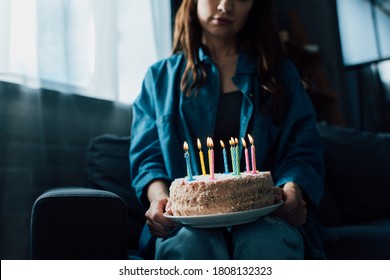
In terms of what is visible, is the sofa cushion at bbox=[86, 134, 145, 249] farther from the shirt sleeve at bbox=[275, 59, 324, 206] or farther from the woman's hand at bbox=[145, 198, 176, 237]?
the shirt sleeve at bbox=[275, 59, 324, 206]

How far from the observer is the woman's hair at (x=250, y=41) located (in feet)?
3.62

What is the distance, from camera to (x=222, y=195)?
70 centimetres

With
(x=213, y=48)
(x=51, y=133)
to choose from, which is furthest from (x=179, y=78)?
(x=51, y=133)

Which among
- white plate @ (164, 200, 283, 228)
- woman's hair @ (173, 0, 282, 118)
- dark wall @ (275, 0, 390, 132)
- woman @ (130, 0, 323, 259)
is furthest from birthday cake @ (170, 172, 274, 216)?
dark wall @ (275, 0, 390, 132)

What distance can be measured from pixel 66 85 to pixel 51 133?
0.55 feet

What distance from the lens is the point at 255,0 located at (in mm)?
1194

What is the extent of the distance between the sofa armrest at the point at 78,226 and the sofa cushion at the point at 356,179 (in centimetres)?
110

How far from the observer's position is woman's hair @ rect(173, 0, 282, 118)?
3.62 ft

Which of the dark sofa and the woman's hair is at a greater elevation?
the woman's hair

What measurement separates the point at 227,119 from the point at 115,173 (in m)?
0.42

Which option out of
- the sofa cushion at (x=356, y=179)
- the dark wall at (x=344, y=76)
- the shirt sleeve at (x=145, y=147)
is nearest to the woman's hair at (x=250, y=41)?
the shirt sleeve at (x=145, y=147)

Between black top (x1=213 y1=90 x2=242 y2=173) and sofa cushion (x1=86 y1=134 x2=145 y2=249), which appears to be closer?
black top (x1=213 y1=90 x2=242 y2=173)

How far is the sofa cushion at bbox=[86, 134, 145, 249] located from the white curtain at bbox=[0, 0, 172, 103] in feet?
0.75

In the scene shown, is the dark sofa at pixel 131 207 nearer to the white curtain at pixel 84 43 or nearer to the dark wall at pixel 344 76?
the white curtain at pixel 84 43
